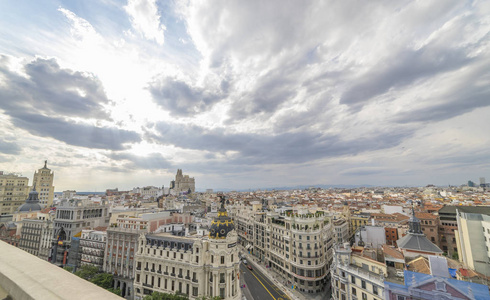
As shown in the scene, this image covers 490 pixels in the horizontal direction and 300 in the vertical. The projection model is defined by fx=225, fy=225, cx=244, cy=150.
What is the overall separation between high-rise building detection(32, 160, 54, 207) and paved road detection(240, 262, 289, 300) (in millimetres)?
152025

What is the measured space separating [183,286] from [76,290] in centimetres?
5665

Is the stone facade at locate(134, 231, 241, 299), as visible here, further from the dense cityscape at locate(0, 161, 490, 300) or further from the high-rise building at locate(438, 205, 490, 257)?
the high-rise building at locate(438, 205, 490, 257)

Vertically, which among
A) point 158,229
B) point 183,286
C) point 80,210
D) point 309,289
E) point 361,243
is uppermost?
point 80,210

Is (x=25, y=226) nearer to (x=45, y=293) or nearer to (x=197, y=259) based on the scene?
(x=197, y=259)

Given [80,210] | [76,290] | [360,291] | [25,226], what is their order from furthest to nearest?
[25,226], [80,210], [360,291], [76,290]

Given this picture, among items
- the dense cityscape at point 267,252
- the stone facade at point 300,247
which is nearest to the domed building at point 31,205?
the dense cityscape at point 267,252

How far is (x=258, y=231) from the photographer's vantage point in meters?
92.3

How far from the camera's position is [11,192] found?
129m

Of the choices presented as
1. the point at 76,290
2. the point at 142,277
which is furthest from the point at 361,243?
the point at 76,290

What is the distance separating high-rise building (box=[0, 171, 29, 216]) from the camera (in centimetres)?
12450

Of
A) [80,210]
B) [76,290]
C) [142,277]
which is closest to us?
[76,290]

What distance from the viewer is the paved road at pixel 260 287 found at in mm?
60375

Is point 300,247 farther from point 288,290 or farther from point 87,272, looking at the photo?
point 87,272

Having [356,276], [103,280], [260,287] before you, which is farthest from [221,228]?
[103,280]
